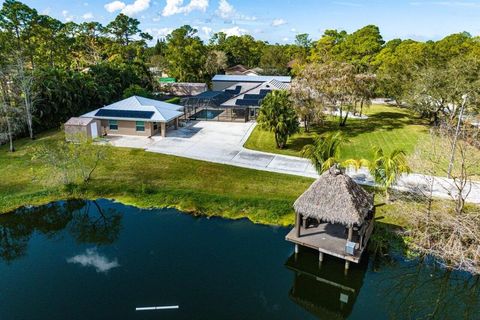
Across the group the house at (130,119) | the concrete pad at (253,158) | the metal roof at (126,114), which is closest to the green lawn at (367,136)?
the concrete pad at (253,158)

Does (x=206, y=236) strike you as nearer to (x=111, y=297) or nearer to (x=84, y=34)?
(x=111, y=297)

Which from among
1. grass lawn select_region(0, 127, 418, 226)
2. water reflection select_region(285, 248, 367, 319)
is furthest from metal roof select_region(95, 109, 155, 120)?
water reflection select_region(285, 248, 367, 319)

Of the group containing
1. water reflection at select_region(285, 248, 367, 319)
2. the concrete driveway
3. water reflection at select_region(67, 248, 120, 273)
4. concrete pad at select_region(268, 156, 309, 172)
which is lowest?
water reflection at select_region(285, 248, 367, 319)

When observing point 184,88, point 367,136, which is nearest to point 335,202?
point 367,136

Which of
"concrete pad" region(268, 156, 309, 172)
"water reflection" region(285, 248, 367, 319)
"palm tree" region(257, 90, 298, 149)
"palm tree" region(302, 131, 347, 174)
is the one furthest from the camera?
"palm tree" region(257, 90, 298, 149)

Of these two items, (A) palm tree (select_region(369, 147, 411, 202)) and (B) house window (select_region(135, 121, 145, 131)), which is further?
(B) house window (select_region(135, 121, 145, 131))

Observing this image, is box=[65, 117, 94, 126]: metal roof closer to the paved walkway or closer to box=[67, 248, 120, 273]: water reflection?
the paved walkway
